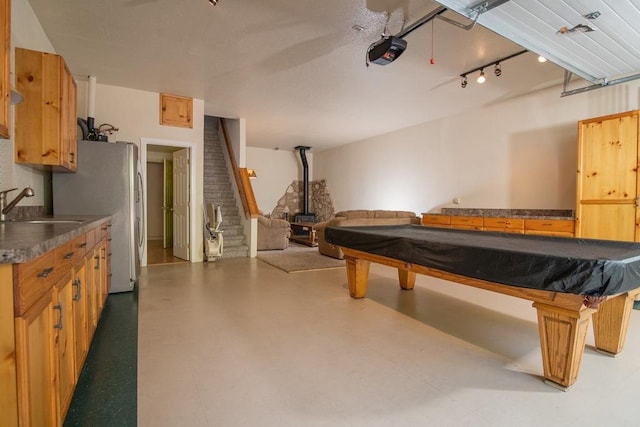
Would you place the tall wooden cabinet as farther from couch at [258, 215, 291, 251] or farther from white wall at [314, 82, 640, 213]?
couch at [258, 215, 291, 251]

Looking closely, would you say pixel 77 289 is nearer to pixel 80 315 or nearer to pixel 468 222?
pixel 80 315

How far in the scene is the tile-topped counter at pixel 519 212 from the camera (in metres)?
4.58

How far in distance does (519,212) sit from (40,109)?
19.9 ft

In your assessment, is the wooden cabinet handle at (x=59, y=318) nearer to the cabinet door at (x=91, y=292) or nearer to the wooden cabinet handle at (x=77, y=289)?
the wooden cabinet handle at (x=77, y=289)

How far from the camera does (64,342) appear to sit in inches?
58.2

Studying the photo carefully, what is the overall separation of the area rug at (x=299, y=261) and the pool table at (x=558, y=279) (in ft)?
8.60

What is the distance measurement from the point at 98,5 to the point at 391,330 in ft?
12.3

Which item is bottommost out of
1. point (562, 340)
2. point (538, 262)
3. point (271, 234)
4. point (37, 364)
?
point (562, 340)

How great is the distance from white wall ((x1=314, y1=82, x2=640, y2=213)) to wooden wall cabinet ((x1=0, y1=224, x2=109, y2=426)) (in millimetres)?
5680

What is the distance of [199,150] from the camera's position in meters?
5.51

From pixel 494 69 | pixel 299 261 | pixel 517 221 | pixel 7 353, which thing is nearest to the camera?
pixel 7 353

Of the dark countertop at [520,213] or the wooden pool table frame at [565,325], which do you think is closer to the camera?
the wooden pool table frame at [565,325]

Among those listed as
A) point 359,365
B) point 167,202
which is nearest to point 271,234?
point 167,202

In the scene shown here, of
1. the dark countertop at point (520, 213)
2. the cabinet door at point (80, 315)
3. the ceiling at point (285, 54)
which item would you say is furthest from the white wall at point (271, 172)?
the cabinet door at point (80, 315)
